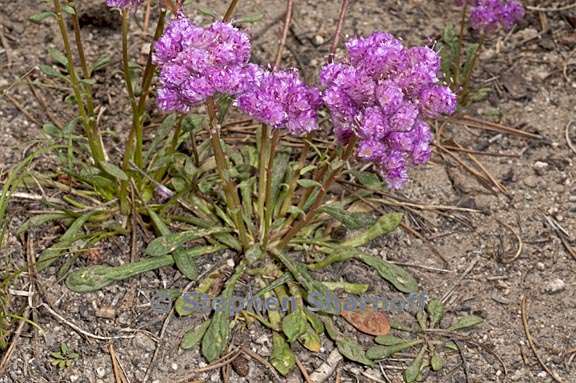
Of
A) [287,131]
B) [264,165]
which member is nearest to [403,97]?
[287,131]

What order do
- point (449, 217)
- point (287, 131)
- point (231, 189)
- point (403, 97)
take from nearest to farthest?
point (403, 97)
point (287, 131)
point (231, 189)
point (449, 217)

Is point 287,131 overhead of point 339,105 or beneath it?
beneath

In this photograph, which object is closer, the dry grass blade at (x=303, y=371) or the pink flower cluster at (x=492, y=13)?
the dry grass blade at (x=303, y=371)

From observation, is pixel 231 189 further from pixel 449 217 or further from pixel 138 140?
pixel 449 217

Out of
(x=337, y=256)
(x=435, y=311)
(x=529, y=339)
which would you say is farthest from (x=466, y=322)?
(x=337, y=256)

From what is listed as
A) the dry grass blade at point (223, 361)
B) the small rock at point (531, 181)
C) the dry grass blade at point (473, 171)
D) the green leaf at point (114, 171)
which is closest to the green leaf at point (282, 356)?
the dry grass blade at point (223, 361)

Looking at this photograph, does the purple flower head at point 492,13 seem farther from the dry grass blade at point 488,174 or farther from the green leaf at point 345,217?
the green leaf at point 345,217

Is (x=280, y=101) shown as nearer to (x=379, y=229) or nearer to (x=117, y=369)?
(x=379, y=229)
